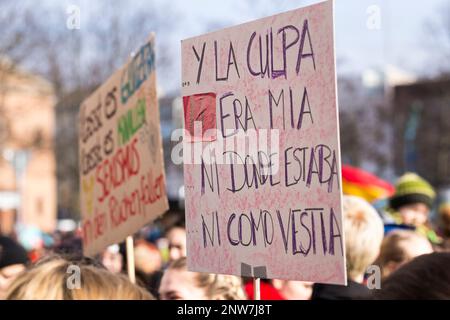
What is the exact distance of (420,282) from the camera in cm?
222

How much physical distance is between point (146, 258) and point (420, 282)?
5.31m

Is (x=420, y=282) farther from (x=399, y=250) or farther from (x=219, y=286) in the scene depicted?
(x=399, y=250)

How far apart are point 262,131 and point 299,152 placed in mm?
187

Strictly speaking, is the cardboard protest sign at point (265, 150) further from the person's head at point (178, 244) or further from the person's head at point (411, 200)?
the person's head at point (411, 200)

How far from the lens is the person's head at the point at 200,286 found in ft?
13.1

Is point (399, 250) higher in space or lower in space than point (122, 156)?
lower

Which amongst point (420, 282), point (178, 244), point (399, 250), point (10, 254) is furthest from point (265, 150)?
point (178, 244)

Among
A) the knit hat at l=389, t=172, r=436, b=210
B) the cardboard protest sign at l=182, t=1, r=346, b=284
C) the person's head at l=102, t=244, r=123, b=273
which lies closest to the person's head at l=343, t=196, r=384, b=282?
the cardboard protest sign at l=182, t=1, r=346, b=284

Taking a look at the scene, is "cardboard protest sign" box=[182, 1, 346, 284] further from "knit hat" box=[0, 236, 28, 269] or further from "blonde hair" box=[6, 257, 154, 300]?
"knit hat" box=[0, 236, 28, 269]

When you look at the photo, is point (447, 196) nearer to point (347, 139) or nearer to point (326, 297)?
point (347, 139)

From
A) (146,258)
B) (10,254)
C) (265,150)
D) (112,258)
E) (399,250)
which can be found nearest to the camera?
(265,150)

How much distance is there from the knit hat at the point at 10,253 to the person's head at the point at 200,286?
106 inches

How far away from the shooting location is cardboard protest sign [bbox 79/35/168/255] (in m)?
4.19

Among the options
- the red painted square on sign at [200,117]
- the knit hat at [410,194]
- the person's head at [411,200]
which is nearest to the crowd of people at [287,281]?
the red painted square on sign at [200,117]
